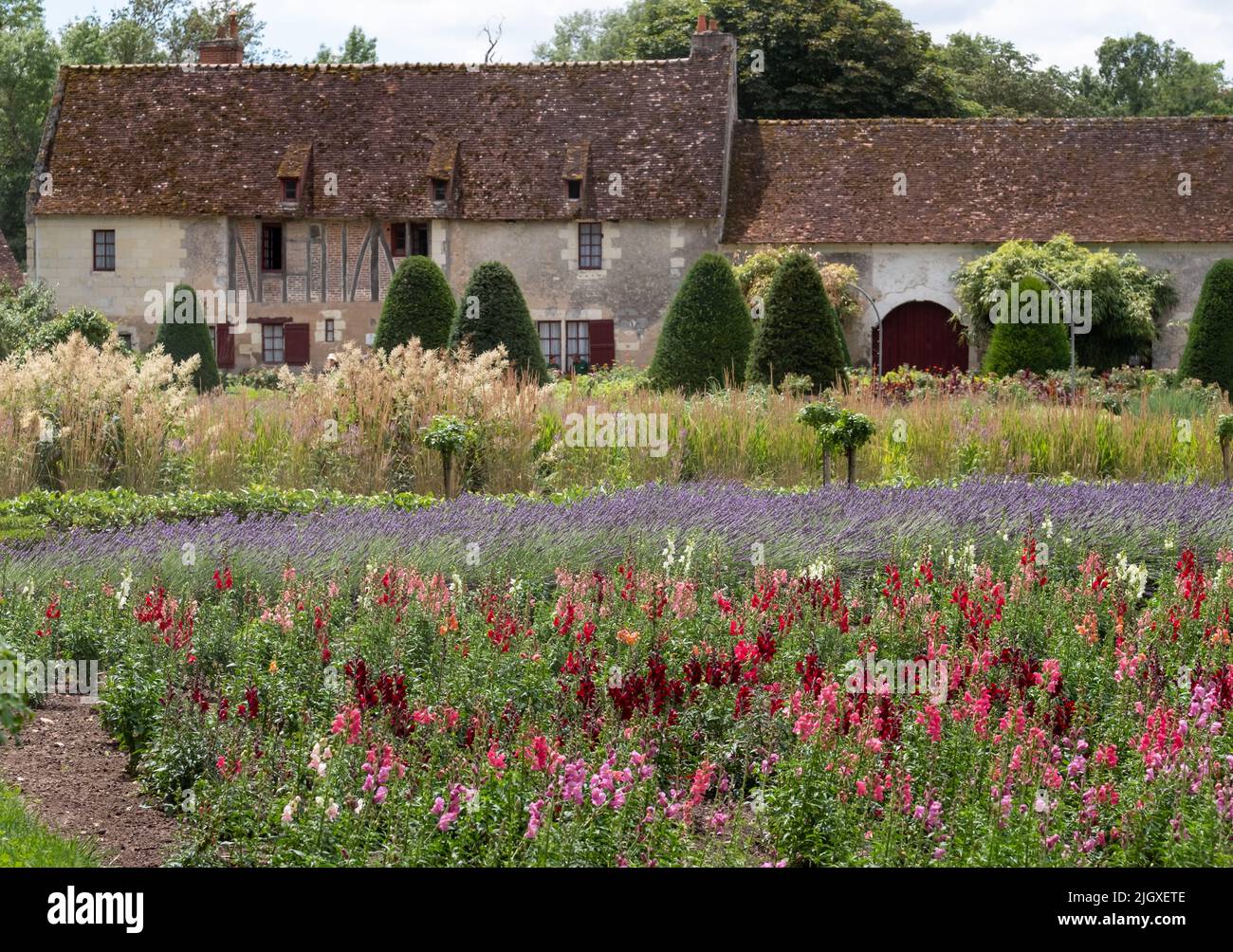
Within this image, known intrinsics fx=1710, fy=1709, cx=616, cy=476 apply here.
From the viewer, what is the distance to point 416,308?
24156mm

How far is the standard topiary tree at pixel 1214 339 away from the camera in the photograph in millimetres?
22922

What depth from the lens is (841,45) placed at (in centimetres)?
3800

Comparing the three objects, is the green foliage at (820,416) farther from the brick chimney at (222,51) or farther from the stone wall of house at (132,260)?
the brick chimney at (222,51)

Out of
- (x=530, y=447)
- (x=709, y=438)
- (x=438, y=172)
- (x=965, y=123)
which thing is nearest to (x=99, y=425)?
(x=530, y=447)

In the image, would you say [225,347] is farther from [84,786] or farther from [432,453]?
[84,786]

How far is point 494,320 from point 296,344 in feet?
33.2

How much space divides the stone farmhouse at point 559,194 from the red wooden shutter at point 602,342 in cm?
5

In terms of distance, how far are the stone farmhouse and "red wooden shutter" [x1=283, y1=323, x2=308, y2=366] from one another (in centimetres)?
6

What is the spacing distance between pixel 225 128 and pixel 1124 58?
1540 inches

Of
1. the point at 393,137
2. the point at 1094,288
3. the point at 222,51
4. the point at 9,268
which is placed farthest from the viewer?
the point at 9,268

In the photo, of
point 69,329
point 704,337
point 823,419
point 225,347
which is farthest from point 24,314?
point 823,419

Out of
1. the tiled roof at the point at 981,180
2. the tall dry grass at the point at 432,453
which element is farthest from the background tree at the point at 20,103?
the tall dry grass at the point at 432,453

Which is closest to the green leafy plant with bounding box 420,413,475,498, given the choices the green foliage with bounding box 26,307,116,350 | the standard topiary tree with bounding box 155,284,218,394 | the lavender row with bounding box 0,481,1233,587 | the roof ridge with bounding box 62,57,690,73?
the lavender row with bounding box 0,481,1233,587
